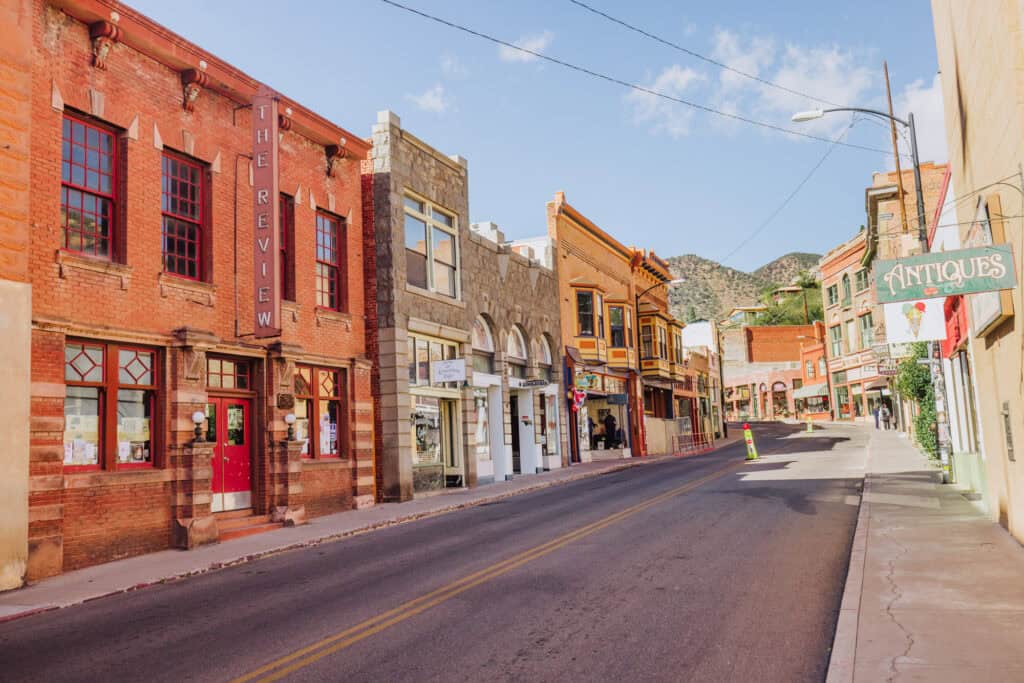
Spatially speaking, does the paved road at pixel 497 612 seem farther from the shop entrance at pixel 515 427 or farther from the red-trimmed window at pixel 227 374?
the shop entrance at pixel 515 427

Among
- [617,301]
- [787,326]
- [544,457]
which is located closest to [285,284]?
[544,457]

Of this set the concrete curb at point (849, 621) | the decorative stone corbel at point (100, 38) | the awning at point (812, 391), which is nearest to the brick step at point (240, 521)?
the decorative stone corbel at point (100, 38)

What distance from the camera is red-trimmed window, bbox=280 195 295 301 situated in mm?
18016

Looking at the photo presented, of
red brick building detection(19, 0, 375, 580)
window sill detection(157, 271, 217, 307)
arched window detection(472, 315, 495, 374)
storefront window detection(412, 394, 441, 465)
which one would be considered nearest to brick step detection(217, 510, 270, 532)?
red brick building detection(19, 0, 375, 580)

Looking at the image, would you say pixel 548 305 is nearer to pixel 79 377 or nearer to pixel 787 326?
pixel 79 377

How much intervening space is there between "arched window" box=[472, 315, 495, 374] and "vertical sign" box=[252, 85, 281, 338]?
36.3ft

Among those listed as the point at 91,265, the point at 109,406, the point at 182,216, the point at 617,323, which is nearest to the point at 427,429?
the point at 182,216

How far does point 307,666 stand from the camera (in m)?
6.46

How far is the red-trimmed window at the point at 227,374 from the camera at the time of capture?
15.7m

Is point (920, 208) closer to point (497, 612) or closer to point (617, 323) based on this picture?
point (497, 612)

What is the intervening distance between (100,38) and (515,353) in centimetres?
1971

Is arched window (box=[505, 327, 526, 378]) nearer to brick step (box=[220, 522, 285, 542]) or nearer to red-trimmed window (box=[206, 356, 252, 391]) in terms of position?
red-trimmed window (box=[206, 356, 252, 391])

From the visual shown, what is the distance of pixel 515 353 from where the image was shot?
102ft

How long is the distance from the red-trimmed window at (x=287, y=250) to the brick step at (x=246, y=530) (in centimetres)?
492
